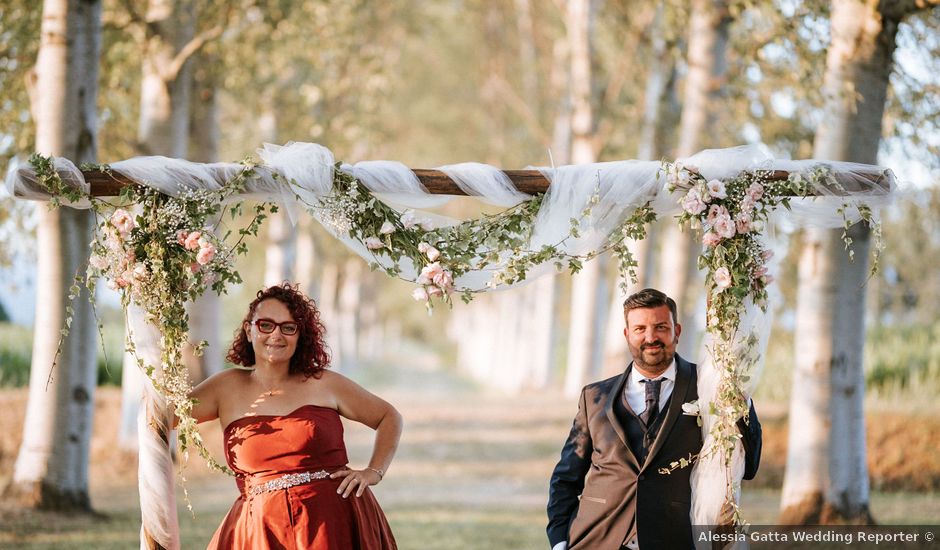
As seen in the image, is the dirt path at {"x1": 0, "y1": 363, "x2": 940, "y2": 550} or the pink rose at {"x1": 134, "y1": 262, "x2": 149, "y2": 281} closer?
the pink rose at {"x1": 134, "y1": 262, "x2": 149, "y2": 281}

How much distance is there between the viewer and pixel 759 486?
13.8 m

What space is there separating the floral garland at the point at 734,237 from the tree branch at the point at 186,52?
26.3 ft

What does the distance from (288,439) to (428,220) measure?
1528 millimetres

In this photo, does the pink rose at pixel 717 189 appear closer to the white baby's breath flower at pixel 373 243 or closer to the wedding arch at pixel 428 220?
the wedding arch at pixel 428 220

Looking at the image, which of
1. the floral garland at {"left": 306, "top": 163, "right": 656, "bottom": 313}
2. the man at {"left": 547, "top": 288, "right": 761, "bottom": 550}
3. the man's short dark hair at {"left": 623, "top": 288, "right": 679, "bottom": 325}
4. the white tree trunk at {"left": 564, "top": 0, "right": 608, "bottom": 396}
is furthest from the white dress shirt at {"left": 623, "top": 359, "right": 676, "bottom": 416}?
the white tree trunk at {"left": 564, "top": 0, "right": 608, "bottom": 396}

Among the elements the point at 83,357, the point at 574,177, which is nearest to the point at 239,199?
the point at 574,177

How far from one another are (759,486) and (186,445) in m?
9.58

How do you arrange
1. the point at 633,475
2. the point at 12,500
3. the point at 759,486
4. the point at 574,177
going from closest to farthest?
1. the point at 633,475
2. the point at 574,177
3. the point at 12,500
4. the point at 759,486

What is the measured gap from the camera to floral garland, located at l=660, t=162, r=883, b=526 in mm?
5859

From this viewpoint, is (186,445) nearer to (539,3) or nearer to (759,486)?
(759,486)

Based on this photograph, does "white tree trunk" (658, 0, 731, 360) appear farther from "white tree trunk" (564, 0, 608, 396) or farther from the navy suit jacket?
the navy suit jacket

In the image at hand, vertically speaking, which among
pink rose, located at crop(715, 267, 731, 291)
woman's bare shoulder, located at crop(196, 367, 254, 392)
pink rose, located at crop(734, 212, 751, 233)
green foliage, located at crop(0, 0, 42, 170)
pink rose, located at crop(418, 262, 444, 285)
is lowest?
woman's bare shoulder, located at crop(196, 367, 254, 392)

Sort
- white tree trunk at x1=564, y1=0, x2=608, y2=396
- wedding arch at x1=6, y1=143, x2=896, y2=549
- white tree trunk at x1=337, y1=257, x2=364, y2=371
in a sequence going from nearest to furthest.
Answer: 1. wedding arch at x1=6, y1=143, x2=896, y2=549
2. white tree trunk at x1=564, y1=0, x2=608, y2=396
3. white tree trunk at x1=337, y1=257, x2=364, y2=371

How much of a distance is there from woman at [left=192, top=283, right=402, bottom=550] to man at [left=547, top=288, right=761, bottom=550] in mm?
1060
